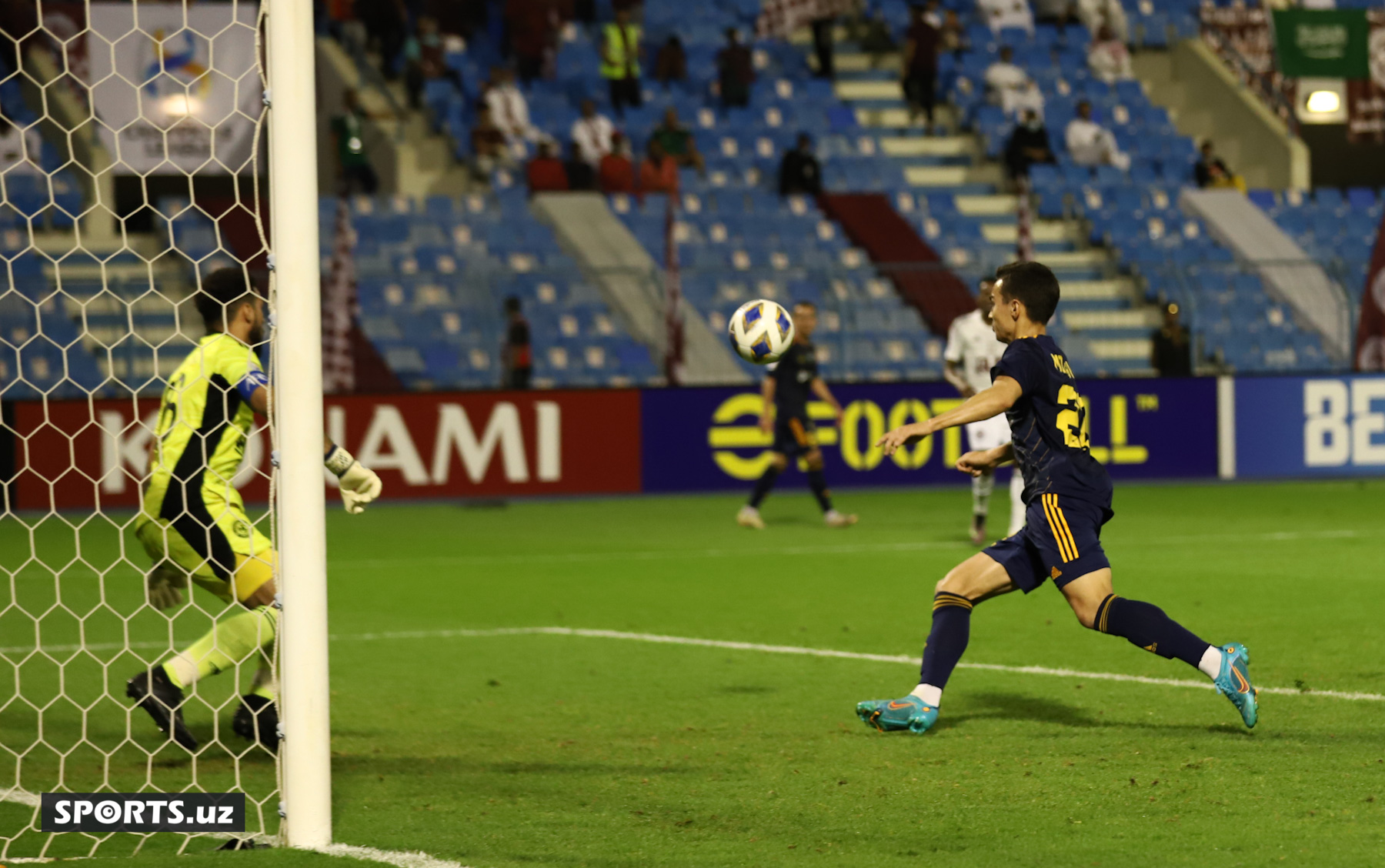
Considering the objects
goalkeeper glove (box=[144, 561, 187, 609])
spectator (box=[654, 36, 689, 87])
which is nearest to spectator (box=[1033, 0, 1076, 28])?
spectator (box=[654, 36, 689, 87])

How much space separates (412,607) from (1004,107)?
696 inches

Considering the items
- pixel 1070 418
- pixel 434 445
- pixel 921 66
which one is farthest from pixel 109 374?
pixel 921 66

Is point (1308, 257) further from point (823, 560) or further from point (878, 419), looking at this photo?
point (823, 560)

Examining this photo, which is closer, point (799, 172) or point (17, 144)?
point (17, 144)

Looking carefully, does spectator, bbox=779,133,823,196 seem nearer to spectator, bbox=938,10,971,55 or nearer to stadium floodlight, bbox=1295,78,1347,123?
spectator, bbox=938,10,971,55

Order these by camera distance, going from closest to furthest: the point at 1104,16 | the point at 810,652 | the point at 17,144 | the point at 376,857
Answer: the point at 376,857 < the point at 810,652 < the point at 17,144 < the point at 1104,16

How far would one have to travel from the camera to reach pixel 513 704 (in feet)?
24.6

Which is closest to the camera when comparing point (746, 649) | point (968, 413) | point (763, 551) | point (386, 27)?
point (968, 413)

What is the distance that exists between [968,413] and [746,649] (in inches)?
125

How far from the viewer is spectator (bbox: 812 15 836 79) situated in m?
26.4

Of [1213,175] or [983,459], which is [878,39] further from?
[983,459]

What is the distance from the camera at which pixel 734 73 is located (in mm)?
25062

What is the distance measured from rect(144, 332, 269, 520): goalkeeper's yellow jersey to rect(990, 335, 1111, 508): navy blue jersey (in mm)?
2781

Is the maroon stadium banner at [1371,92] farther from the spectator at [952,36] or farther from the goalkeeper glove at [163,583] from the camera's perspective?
the goalkeeper glove at [163,583]
